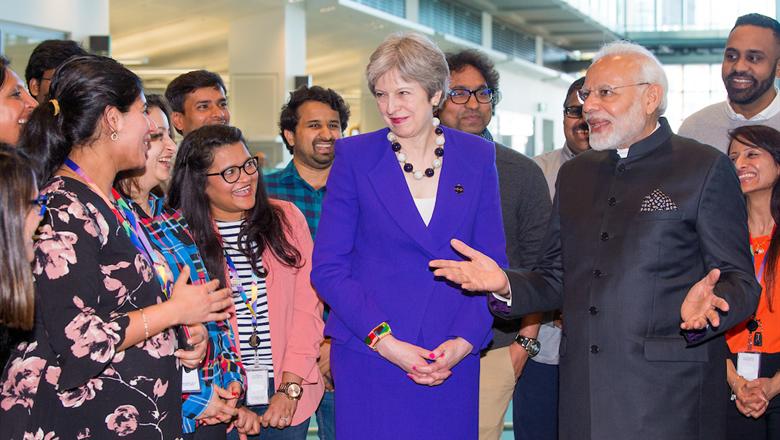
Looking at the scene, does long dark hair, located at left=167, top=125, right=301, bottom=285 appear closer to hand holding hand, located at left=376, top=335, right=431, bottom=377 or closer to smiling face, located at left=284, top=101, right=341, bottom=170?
smiling face, located at left=284, top=101, right=341, bottom=170

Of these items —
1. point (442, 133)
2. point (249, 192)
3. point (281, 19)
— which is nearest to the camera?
point (442, 133)

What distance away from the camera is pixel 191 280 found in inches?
112

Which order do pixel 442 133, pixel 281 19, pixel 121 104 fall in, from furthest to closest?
pixel 281 19
pixel 442 133
pixel 121 104

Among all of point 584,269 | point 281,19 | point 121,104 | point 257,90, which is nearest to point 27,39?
point 257,90

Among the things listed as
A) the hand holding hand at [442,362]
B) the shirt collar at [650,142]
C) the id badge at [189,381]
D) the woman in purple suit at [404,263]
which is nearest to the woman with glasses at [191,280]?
the id badge at [189,381]

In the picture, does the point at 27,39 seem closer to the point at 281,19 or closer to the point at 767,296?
the point at 281,19

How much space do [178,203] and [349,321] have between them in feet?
3.56

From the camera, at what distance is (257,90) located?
13055mm

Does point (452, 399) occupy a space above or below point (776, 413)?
above

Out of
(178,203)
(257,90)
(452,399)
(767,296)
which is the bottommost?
(452,399)

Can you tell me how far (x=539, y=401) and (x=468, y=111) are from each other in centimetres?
138

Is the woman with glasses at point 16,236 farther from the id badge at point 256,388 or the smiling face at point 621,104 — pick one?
the smiling face at point 621,104

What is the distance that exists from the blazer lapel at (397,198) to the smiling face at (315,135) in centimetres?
119

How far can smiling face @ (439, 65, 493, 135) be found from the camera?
3795mm
